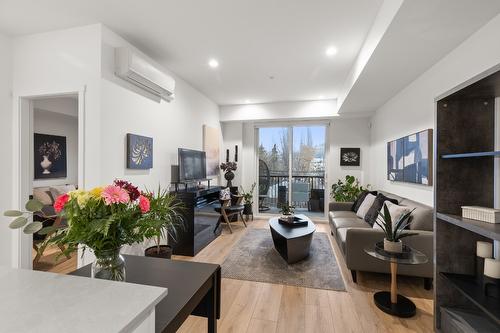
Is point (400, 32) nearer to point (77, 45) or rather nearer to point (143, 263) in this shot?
point (143, 263)

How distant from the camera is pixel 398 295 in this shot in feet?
7.74

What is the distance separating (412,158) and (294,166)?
2.82m

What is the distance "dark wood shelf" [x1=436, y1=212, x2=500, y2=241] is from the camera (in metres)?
1.29

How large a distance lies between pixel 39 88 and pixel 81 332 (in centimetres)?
305

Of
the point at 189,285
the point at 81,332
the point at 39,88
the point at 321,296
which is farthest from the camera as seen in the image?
the point at 39,88

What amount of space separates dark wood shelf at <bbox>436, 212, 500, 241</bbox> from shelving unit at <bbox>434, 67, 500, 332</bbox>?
0.02m

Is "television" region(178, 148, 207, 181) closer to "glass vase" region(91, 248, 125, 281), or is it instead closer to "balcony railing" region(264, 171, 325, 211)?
"balcony railing" region(264, 171, 325, 211)

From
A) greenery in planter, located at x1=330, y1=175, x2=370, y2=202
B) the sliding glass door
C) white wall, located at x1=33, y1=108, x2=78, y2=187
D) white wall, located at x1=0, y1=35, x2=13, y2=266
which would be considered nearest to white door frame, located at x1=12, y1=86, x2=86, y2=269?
white wall, located at x1=0, y1=35, x2=13, y2=266

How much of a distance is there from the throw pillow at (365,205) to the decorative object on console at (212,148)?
287 centimetres

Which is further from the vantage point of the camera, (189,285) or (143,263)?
(143,263)

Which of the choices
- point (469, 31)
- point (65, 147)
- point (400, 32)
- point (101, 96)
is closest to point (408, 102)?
point (469, 31)

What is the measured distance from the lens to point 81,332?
0.57 metres

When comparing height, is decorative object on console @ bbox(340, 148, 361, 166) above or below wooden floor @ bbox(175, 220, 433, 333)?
above

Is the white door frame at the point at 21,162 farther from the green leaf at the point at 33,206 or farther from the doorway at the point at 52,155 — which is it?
the green leaf at the point at 33,206
